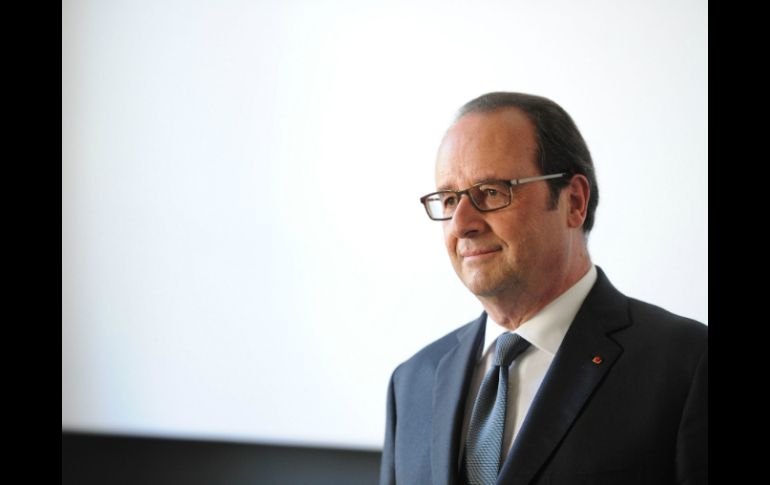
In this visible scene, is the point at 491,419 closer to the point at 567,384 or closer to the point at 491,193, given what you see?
the point at 567,384

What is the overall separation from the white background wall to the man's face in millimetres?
601

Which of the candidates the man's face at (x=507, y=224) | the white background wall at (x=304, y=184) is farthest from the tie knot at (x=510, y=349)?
the white background wall at (x=304, y=184)

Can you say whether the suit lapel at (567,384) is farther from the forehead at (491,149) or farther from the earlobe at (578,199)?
the forehead at (491,149)

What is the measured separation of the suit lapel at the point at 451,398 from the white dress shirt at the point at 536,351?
0.11 feet

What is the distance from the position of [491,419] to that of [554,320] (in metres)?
0.27

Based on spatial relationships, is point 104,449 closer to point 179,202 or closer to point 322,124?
point 179,202

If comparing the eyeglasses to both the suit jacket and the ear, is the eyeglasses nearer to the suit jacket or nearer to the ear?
the ear

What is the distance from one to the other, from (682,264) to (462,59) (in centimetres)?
102

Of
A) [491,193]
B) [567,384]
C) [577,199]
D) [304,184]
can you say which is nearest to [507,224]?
[491,193]

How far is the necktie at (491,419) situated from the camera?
1.54 metres

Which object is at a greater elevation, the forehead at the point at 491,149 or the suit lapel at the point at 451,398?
the forehead at the point at 491,149
